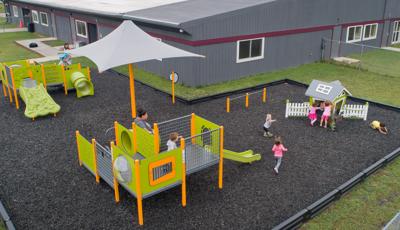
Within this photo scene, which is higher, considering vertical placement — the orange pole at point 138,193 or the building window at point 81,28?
the building window at point 81,28

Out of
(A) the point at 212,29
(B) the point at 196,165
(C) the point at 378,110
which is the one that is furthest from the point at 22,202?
(C) the point at 378,110

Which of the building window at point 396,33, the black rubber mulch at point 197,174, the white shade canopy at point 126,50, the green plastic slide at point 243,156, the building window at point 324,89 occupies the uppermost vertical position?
the white shade canopy at point 126,50

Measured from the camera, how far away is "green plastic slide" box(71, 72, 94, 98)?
17.2 m

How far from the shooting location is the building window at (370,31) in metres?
28.3

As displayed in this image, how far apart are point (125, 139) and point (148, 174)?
2.49 metres

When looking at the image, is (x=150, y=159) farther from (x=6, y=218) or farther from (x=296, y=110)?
(x=296, y=110)

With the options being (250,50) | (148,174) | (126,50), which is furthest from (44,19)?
(148,174)

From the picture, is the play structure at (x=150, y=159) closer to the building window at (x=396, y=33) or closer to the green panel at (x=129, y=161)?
the green panel at (x=129, y=161)

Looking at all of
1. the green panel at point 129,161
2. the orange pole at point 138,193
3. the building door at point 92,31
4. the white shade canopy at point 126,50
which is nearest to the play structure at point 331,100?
the white shade canopy at point 126,50

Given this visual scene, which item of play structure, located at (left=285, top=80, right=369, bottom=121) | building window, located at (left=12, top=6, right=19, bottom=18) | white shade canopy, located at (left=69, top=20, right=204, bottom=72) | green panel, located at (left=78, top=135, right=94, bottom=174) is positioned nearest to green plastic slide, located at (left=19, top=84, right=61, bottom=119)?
white shade canopy, located at (left=69, top=20, right=204, bottom=72)

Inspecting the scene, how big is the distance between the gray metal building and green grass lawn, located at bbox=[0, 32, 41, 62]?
480 cm

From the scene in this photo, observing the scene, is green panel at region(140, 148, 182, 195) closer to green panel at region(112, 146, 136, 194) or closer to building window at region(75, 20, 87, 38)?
green panel at region(112, 146, 136, 194)

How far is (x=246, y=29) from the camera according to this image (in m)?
19.5

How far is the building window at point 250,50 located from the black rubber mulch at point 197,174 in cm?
459
